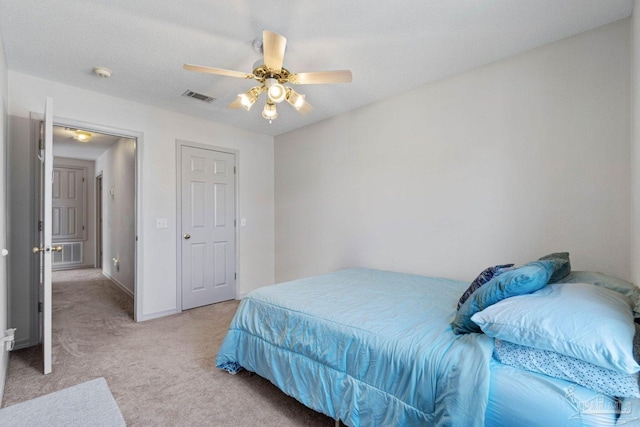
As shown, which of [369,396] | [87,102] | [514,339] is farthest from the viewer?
[87,102]

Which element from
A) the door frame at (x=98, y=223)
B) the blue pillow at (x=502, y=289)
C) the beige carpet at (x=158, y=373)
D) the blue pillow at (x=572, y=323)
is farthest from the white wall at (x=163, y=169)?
the door frame at (x=98, y=223)

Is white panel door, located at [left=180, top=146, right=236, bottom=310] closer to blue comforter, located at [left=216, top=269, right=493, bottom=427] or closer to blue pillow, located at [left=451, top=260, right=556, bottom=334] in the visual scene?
blue comforter, located at [left=216, top=269, right=493, bottom=427]

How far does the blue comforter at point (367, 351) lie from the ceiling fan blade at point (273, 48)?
1.58 meters

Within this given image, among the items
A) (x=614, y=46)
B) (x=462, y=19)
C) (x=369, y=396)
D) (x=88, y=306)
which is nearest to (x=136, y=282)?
(x=88, y=306)

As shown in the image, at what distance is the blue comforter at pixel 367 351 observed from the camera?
1262mm

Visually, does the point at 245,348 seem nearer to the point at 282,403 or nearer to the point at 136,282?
the point at 282,403

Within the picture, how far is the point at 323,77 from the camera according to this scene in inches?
79.9

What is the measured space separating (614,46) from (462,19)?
106 cm

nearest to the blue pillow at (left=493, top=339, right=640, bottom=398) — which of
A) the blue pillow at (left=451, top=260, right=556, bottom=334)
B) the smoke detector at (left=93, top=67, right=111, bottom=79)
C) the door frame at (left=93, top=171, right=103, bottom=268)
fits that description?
the blue pillow at (left=451, top=260, right=556, bottom=334)

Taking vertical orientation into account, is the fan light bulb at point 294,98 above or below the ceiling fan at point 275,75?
below

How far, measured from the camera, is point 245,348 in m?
2.17

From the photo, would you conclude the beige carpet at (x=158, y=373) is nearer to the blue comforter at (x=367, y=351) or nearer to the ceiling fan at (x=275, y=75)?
the blue comforter at (x=367, y=351)

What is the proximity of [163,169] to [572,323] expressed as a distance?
3880 mm

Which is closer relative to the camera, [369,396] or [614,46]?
[369,396]
